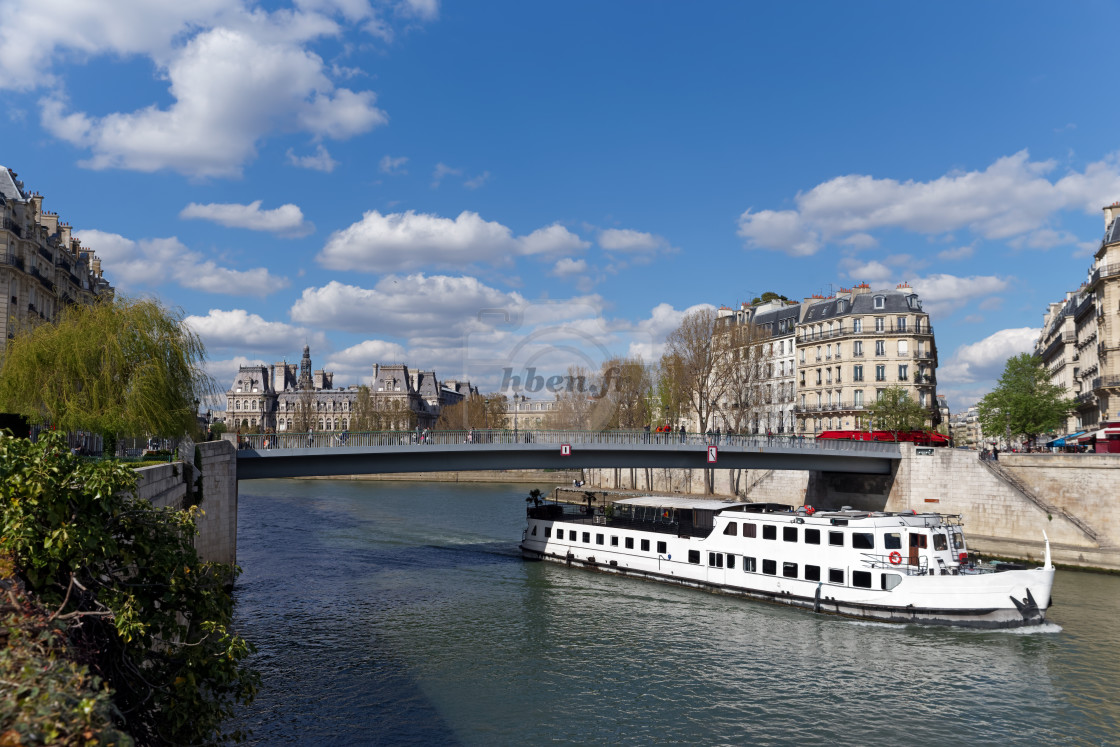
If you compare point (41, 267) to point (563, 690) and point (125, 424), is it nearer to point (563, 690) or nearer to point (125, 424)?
point (125, 424)

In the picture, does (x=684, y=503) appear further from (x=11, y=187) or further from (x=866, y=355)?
(x=11, y=187)

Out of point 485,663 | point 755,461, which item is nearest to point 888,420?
point 755,461

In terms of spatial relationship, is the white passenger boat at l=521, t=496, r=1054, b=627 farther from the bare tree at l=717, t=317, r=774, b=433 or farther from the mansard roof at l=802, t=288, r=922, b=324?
the mansard roof at l=802, t=288, r=922, b=324

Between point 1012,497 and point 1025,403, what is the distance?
2469 cm

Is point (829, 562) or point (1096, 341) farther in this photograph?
point (1096, 341)

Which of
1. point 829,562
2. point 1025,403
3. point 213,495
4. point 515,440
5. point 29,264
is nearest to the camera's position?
point 829,562

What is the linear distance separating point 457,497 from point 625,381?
19976 millimetres

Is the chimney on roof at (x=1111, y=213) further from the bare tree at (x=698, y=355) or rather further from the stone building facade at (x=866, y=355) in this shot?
the bare tree at (x=698, y=355)

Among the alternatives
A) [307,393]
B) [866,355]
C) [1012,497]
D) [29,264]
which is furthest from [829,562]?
[307,393]

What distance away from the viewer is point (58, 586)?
314 inches

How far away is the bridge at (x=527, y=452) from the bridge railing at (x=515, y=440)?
42mm

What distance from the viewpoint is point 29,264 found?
44062 millimetres

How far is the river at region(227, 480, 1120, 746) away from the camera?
1669cm

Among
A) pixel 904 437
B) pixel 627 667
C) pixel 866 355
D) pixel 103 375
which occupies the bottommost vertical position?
pixel 627 667
